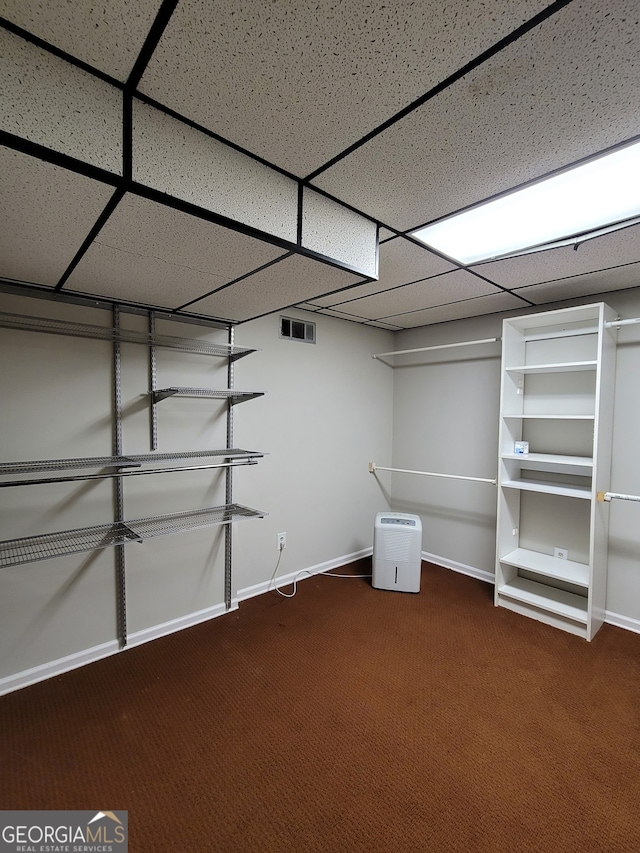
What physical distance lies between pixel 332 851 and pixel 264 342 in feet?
9.07

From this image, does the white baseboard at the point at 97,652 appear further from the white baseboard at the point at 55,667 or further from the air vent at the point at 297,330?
the air vent at the point at 297,330

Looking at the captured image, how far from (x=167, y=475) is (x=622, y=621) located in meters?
3.28

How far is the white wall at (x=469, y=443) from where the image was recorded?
2656mm

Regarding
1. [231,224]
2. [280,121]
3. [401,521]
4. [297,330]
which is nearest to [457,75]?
[280,121]

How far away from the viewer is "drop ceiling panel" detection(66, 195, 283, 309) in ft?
4.17

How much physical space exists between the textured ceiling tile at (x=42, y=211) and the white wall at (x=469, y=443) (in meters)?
3.05

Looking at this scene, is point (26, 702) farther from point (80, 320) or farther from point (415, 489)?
point (415, 489)

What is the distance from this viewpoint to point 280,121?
1.12 m

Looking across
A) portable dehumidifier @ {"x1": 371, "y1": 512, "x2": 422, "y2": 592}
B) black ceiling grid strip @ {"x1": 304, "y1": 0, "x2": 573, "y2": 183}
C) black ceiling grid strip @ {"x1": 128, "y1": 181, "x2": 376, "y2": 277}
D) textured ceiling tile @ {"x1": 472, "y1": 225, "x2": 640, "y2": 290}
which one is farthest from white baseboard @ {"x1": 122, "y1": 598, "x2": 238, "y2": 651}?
textured ceiling tile @ {"x1": 472, "y1": 225, "x2": 640, "y2": 290}

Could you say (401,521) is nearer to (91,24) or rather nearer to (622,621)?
(622,621)

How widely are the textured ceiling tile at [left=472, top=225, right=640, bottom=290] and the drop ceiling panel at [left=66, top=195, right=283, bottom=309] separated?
1412mm

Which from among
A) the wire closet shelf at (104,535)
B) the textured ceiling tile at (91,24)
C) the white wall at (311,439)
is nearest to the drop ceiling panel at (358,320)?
the white wall at (311,439)

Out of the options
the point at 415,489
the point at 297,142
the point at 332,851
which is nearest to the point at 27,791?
the point at 332,851

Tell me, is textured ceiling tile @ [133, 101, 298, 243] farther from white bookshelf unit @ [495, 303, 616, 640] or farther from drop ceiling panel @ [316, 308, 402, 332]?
white bookshelf unit @ [495, 303, 616, 640]
